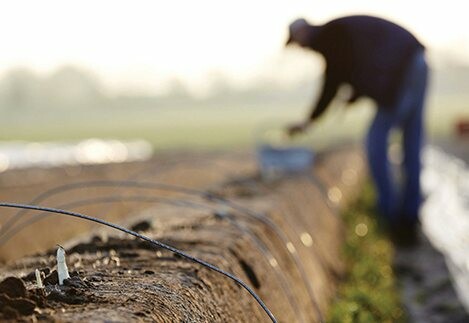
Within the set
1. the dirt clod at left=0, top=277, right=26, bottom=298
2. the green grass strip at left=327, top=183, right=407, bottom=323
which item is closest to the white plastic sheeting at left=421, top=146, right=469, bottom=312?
the green grass strip at left=327, top=183, right=407, bottom=323

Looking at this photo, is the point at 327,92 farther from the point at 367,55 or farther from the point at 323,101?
the point at 367,55

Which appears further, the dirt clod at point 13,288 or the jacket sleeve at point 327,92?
the jacket sleeve at point 327,92

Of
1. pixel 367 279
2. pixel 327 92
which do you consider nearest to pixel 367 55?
pixel 327 92

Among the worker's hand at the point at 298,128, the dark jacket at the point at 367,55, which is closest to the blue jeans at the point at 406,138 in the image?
the dark jacket at the point at 367,55

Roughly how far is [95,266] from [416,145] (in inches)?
170

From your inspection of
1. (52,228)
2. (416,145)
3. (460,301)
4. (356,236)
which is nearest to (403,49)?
(416,145)

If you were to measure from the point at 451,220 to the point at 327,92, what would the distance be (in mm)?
2667

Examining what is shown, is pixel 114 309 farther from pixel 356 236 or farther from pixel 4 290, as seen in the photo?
pixel 356 236

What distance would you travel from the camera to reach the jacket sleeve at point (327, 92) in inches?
268

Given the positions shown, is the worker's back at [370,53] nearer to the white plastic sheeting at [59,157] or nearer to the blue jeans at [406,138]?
the blue jeans at [406,138]

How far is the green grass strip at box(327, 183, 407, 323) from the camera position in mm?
4848

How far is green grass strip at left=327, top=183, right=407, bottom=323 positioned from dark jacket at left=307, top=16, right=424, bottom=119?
1.13 m

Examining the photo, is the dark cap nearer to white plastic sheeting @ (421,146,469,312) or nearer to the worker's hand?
the worker's hand

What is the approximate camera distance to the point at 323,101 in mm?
6875
